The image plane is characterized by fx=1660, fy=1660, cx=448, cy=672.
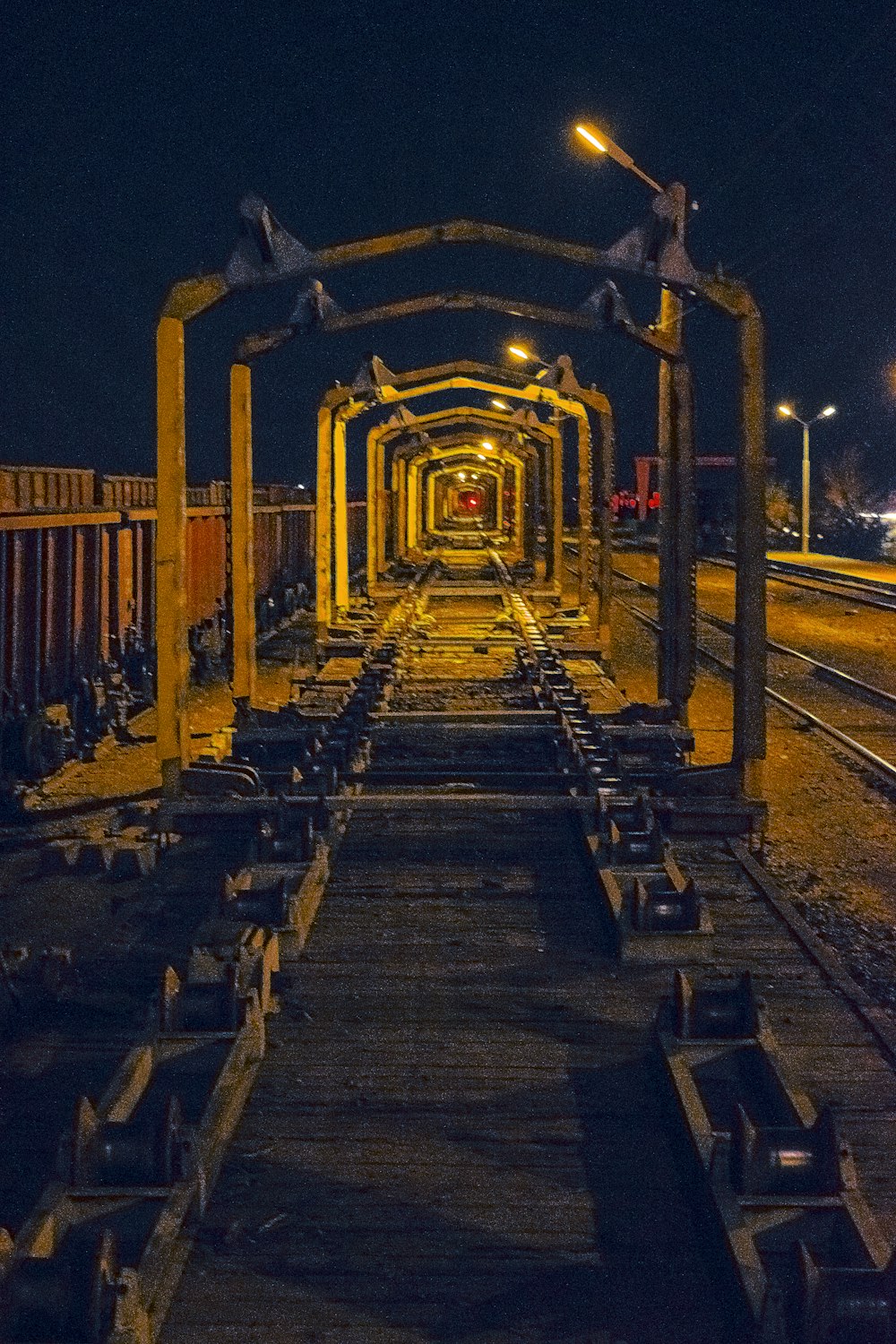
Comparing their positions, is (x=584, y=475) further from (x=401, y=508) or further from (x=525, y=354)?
(x=401, y=508)

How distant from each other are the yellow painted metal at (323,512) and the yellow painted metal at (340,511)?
39cm

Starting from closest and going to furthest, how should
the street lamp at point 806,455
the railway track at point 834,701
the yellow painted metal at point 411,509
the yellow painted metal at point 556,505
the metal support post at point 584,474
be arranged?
1. the railway track at point 834,701
2. the metal support post at point 584,474
3. the yellow painted metal at point 556,505
4. the yellow painted metal at point 411,509
5. the street lamp at point 806,455

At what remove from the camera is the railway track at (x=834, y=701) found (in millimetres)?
15258

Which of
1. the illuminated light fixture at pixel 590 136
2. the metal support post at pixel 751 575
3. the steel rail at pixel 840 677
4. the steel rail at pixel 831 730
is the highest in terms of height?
the illuminated light fixture at pixel 590 136

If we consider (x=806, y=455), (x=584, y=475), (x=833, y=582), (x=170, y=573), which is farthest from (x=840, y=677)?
(x=806, y=455)

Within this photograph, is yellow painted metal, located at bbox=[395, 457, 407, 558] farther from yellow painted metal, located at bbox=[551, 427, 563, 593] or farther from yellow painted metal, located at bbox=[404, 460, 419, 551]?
yellow painted metal, located at bbox=[551, 427, 563, 593]

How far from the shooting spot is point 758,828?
31.2 feet

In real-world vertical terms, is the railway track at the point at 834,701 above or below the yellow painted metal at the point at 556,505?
below

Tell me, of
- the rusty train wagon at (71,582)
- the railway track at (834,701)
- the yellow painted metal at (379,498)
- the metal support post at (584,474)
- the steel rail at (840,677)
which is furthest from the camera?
the yellow painted metal at (379,498)

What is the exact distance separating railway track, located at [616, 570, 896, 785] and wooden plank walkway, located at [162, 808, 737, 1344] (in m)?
7.78

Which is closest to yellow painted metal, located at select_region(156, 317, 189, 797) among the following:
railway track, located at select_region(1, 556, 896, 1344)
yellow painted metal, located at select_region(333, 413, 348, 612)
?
railway track, located at select_region(1, 556, 896, 1344)

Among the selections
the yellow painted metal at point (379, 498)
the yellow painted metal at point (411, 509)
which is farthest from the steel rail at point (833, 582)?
the yellow painted metal at point (379, 498)

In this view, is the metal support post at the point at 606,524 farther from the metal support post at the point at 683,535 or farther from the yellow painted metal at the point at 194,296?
the yellow painted metal at the point at 194,296

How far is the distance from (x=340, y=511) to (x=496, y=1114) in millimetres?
17837
